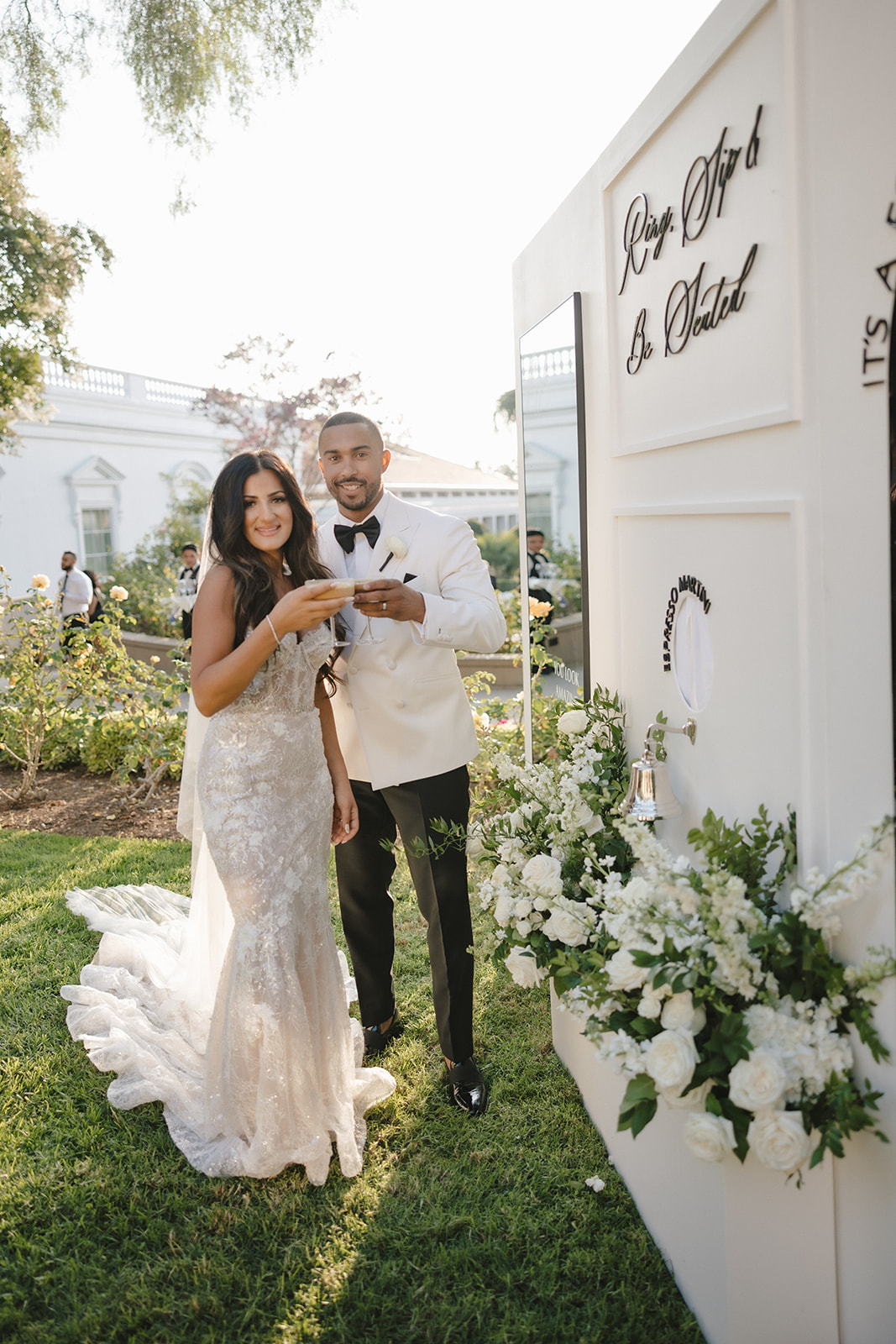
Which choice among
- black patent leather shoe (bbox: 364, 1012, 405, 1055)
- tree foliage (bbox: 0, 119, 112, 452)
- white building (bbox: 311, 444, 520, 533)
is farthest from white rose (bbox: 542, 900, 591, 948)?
white building (bbox: 311, 444, 520, 533)

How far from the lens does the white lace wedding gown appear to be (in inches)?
122

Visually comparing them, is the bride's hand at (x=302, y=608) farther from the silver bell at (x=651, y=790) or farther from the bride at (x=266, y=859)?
the silver bell at (x=651, y=790)

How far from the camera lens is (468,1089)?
3.49 meters

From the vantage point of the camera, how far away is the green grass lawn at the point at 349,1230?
2.50m

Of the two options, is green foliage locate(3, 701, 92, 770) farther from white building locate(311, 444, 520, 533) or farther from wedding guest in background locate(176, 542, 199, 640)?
white building locate(311, 444, 520, 533)

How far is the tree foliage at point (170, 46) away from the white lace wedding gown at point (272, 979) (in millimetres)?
4913

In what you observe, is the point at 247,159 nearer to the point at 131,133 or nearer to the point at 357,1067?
the point at 131,133

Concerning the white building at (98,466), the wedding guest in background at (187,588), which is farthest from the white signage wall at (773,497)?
the white building at (98,466)

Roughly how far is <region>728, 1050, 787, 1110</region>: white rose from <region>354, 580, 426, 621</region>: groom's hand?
72.4 inches

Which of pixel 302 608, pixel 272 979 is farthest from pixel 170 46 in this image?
pixel 272 979

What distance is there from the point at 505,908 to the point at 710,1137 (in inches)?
36.8

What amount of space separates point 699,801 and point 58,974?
130 inches

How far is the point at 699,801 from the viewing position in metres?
2.58

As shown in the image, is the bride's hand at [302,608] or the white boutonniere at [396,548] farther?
the white boutonniere at [396,548]
